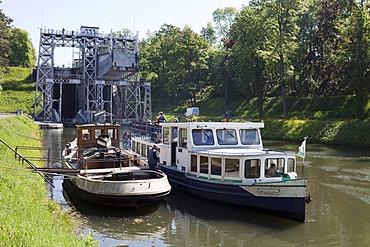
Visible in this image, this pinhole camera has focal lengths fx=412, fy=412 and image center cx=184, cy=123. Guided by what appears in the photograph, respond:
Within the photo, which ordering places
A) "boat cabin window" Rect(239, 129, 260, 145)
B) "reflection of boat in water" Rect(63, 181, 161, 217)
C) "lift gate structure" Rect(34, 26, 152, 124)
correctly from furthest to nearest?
"lift gate structure" Rect(34, 26, 152, 124) → "boat cabin window" Rect(239, 129, 260, 145) → "reflection of boat in water" Rect(63, 181, 161, 217)

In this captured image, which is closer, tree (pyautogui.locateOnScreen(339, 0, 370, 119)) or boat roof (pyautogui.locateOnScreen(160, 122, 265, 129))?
boat roof (pyautogui.locateOnScreen(160, 122, 265, 129))

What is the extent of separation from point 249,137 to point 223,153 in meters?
2.48

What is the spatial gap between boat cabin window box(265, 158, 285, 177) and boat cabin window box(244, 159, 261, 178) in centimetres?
35

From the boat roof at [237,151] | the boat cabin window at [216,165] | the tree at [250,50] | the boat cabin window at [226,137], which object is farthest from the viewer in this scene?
the tree at [250,50]

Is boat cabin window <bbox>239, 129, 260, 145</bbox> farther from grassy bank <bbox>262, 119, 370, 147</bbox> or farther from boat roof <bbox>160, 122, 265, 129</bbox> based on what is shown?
grassy bank <bbox>262, 119, 370, 147</bbox>

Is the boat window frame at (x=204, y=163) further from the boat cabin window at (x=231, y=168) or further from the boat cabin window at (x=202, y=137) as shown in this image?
the boat cabin window at (x=231, y=168)

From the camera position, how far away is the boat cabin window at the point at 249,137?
17750 millimetres

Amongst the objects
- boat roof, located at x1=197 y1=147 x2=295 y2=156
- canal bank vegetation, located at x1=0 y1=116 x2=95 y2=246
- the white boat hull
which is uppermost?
boat roof, located at x1=197 y1=147 x2=295 y2=156

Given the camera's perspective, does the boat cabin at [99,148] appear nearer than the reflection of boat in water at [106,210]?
No

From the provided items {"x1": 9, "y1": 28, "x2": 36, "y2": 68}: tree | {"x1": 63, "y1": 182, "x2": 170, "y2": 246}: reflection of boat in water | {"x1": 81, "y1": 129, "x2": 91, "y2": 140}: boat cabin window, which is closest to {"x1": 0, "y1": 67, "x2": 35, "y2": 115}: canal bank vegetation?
{"x1": 9, "y1": 28, "x2": 36, "y2": 68}: tree

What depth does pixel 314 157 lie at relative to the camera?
29.8 m

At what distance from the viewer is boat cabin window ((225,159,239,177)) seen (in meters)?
15.6

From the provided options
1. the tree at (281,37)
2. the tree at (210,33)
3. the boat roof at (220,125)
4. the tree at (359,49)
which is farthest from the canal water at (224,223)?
the tree at (210,33)

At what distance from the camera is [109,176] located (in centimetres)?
1625
